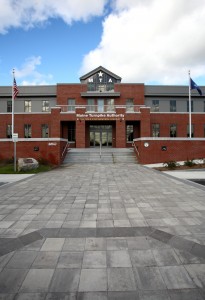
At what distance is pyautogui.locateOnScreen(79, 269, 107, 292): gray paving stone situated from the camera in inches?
124

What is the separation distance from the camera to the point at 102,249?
4348 millimetres

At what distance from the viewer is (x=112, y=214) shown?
21.3ft

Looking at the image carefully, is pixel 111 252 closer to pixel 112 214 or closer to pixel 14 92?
pixel 112 214

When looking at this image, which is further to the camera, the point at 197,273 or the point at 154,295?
the point at 197,273

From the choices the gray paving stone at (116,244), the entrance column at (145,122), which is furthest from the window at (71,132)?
the gray paving stone at (116,244)

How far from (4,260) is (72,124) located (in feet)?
105

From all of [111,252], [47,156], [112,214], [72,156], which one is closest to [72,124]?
[72,156]

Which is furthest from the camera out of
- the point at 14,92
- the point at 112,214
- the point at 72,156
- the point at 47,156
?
the point at 72,156

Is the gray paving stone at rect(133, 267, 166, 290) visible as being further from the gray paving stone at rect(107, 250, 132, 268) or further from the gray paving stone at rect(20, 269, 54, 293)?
the gray paving stone at rect(20, 269, 54, 293)

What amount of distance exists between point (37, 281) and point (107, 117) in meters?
28.8

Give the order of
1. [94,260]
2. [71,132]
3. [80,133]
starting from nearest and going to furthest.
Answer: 1. [94,260]
2. [80,133]
3. [71,132]

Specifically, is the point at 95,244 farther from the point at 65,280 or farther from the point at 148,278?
the point at 148,278

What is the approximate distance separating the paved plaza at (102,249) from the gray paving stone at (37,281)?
0.01m

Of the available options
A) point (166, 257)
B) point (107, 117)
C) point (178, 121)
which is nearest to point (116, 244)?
point (166, 257)
